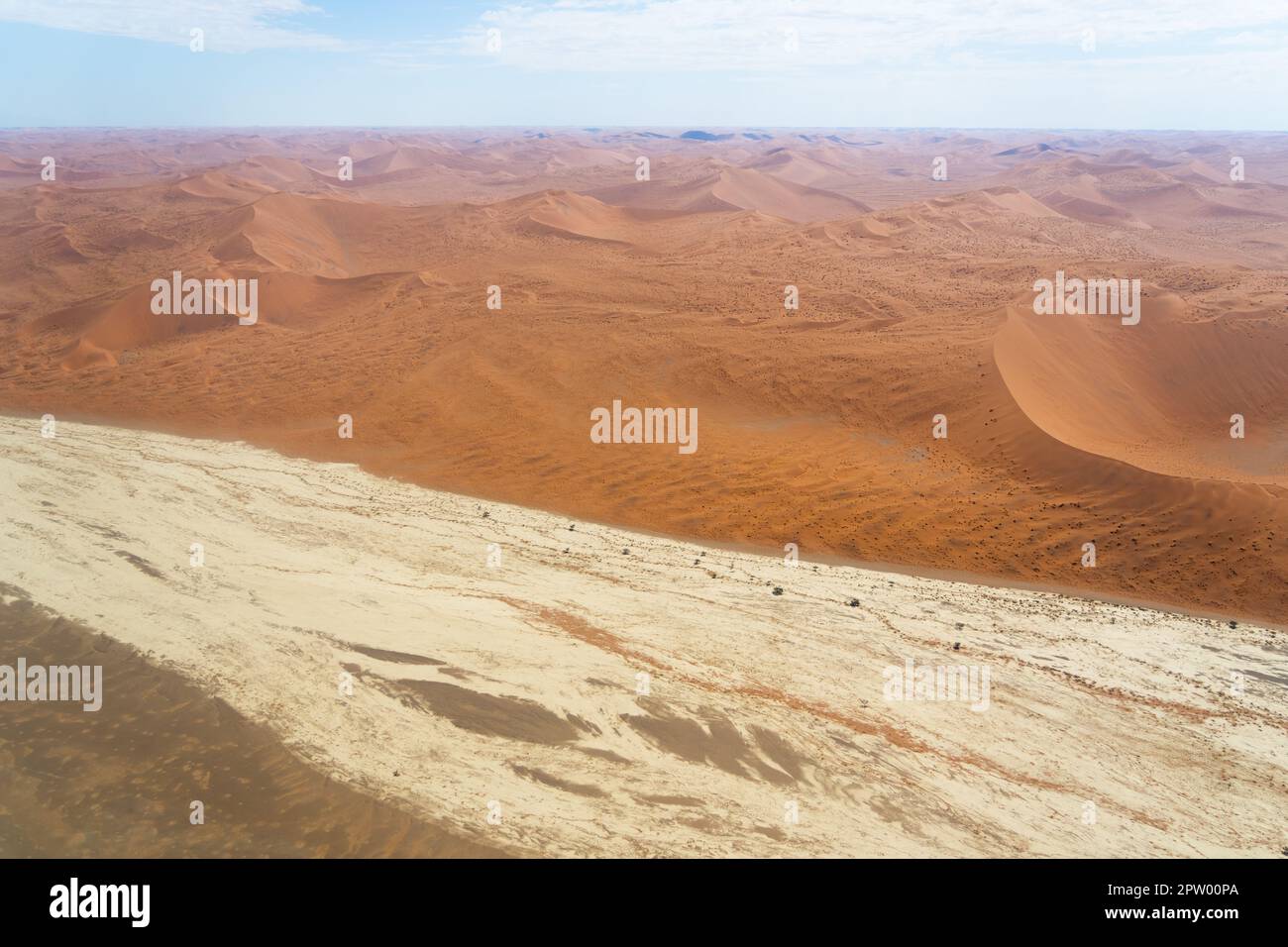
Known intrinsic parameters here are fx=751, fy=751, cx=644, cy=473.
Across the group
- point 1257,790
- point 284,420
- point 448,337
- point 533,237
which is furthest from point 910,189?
point 1257,790

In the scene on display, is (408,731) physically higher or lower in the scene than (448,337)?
lower

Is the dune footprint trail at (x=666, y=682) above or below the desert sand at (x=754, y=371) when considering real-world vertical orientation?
below

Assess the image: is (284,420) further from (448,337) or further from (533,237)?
(533,237)

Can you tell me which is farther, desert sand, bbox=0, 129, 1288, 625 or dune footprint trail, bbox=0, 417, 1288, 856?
desert sand, bbox=0, 129, 1288, 625

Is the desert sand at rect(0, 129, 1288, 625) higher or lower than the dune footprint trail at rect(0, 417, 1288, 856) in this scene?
higher

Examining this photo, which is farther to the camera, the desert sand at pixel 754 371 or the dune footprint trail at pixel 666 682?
the desert sand at pixel 754 371
